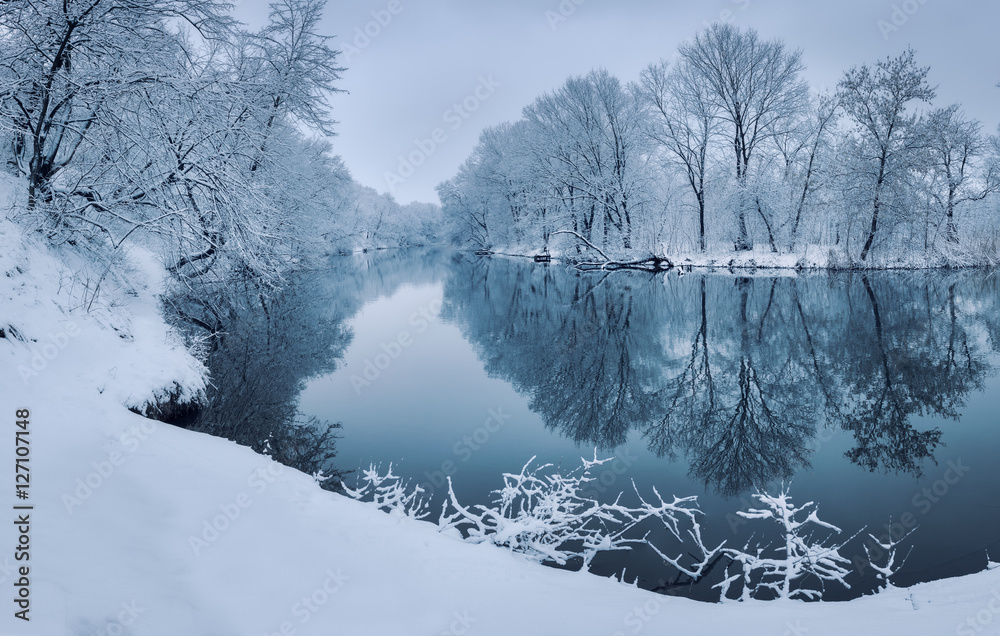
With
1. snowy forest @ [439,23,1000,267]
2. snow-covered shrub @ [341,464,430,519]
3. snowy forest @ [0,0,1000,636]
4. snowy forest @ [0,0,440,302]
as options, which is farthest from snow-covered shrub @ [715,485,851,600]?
snowy forest @ [439,23,1000,267]

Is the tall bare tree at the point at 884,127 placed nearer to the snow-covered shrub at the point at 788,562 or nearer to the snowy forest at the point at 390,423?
the snowy forest at the point at 390,423

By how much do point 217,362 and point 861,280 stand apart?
25.1 meters

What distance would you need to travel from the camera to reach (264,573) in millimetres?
2867

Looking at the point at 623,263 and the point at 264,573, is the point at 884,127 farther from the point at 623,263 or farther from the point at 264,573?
the point at 264,573

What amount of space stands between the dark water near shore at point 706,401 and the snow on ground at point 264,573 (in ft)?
3.43

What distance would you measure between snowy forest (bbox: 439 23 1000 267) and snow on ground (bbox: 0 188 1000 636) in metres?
25.3

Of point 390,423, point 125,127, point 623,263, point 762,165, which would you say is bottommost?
point 390,423

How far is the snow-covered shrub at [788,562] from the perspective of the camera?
3.33 metres

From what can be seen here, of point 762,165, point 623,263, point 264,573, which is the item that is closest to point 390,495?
point 264,573

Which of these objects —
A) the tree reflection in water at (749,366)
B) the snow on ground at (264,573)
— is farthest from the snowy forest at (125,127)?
the tree reflection in water at (749,366)

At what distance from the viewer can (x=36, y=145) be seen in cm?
716

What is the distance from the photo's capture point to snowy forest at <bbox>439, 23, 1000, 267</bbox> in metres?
24.8

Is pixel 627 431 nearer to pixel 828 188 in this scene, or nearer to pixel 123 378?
pixel 123 378

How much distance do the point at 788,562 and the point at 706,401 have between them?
4801mm
